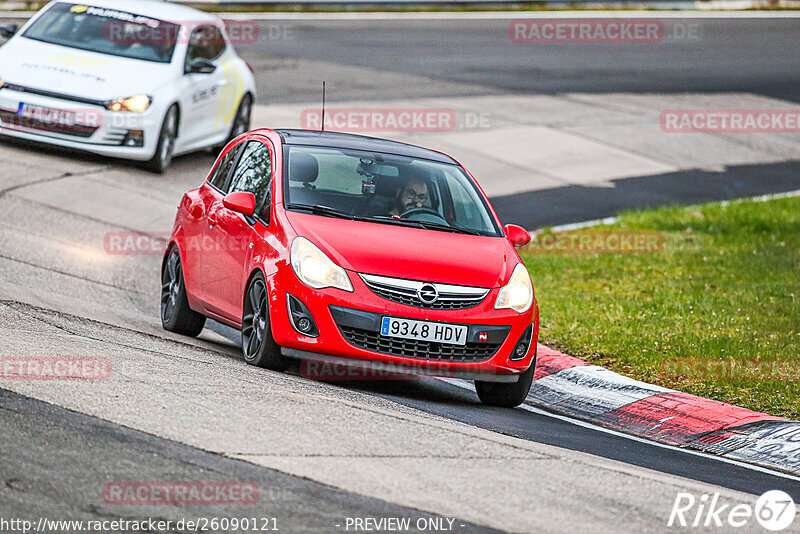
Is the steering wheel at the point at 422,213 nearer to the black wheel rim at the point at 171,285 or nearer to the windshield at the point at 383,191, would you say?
the windshield at the point at 383,191

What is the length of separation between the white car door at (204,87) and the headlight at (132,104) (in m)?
0.78

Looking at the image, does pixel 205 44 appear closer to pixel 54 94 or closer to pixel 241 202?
pixel 54 94

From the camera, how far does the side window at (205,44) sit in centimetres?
1738

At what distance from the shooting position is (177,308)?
34.6ft

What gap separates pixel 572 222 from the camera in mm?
17031

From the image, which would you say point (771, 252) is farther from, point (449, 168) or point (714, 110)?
point (714, 110)

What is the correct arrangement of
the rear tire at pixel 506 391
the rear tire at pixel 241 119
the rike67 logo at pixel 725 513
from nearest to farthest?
the rike67 logo at pixel 725 513 → the rear tire at pixel 506 391 → the rear tire at pixel 241 119

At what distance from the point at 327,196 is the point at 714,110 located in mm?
17531

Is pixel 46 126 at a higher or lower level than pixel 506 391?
higher

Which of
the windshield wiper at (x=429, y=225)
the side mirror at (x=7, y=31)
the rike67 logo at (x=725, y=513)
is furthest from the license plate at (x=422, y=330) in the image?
the side mirror at (x=7, y=31)

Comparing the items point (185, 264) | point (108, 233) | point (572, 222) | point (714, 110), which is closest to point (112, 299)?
point (185, 264)

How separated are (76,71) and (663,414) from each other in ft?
30.2

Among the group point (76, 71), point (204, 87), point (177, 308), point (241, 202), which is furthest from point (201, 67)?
point (241, 202)

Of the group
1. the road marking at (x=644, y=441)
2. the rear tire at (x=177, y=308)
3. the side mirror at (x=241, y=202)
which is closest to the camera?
the road marking at (x=644, y=441)
